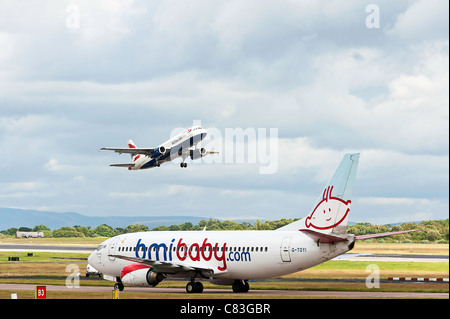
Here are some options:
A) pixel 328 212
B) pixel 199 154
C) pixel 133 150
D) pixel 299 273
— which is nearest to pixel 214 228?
pixel 299 273

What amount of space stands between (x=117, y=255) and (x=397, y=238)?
77.2m

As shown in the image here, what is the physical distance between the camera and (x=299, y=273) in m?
66.1

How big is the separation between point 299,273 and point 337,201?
2215cm

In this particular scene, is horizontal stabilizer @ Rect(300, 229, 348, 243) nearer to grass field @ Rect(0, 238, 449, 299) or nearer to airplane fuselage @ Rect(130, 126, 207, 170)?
grass field @ Rect(0, 238, 449, 299)

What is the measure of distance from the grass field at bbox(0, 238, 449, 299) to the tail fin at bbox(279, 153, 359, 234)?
6.56 meters

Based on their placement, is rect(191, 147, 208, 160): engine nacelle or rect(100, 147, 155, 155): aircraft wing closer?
rect(191, 147, 208, 160): engine nacelle

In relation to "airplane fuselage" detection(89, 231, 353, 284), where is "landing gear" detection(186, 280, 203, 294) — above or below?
below

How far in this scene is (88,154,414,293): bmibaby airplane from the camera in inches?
1788

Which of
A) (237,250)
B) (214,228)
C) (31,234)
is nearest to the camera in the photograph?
(237,250)

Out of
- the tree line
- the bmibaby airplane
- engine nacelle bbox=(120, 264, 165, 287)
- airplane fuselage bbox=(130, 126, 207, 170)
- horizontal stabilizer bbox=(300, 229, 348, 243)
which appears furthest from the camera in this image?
airplane fuselage bbox=(130, 126, 207, 170)

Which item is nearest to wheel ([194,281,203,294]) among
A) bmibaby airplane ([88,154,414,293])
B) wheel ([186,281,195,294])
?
bmibaby airplane ([88,154,414,293])

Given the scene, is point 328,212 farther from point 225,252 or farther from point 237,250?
point 225,252
